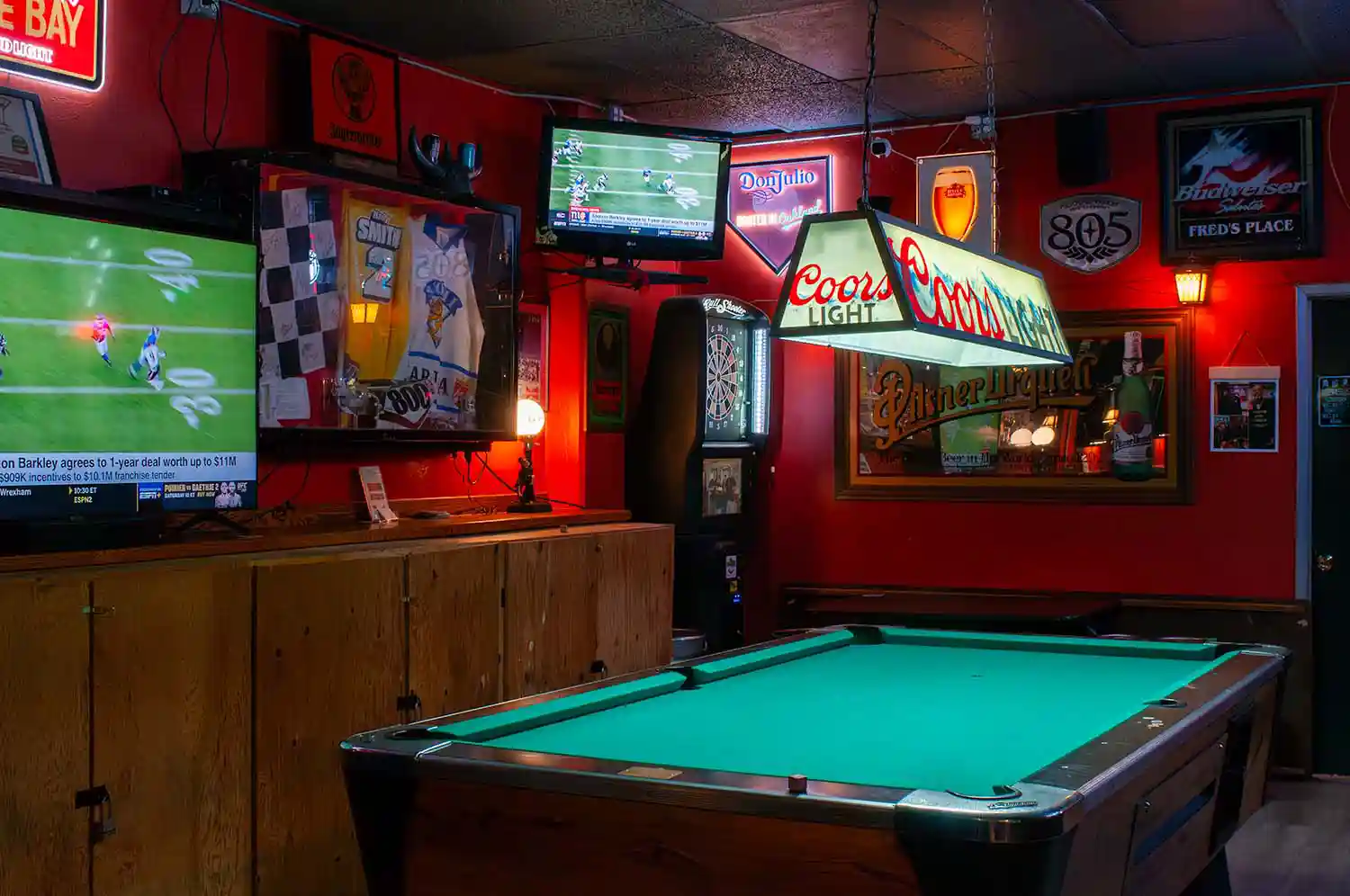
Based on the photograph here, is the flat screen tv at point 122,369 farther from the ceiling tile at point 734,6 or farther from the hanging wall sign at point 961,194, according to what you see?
the hanging wall sign at point 961,194

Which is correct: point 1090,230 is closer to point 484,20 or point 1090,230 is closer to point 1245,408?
point 1245,408

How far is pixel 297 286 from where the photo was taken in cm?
479

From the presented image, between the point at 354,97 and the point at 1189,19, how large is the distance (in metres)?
3.17

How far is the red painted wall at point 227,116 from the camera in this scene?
175 inches

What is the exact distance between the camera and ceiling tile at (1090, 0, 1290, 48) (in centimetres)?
506

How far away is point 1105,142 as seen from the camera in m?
6.55

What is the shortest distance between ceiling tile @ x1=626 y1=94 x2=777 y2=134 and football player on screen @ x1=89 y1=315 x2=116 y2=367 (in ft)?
Result: 11.0

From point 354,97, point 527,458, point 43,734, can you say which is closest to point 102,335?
point 43,734

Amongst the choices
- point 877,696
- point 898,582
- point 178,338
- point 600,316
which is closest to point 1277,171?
point 898,582

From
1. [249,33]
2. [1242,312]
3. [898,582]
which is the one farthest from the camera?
[898,582]

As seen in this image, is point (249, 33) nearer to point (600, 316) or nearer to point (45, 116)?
point (45, 116)

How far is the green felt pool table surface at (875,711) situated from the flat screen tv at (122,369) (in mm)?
1589

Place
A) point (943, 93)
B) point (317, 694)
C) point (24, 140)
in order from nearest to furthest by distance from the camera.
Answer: point (24, 140) → point (317, 694) → point (943, 93)

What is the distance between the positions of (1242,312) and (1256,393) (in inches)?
14.8
